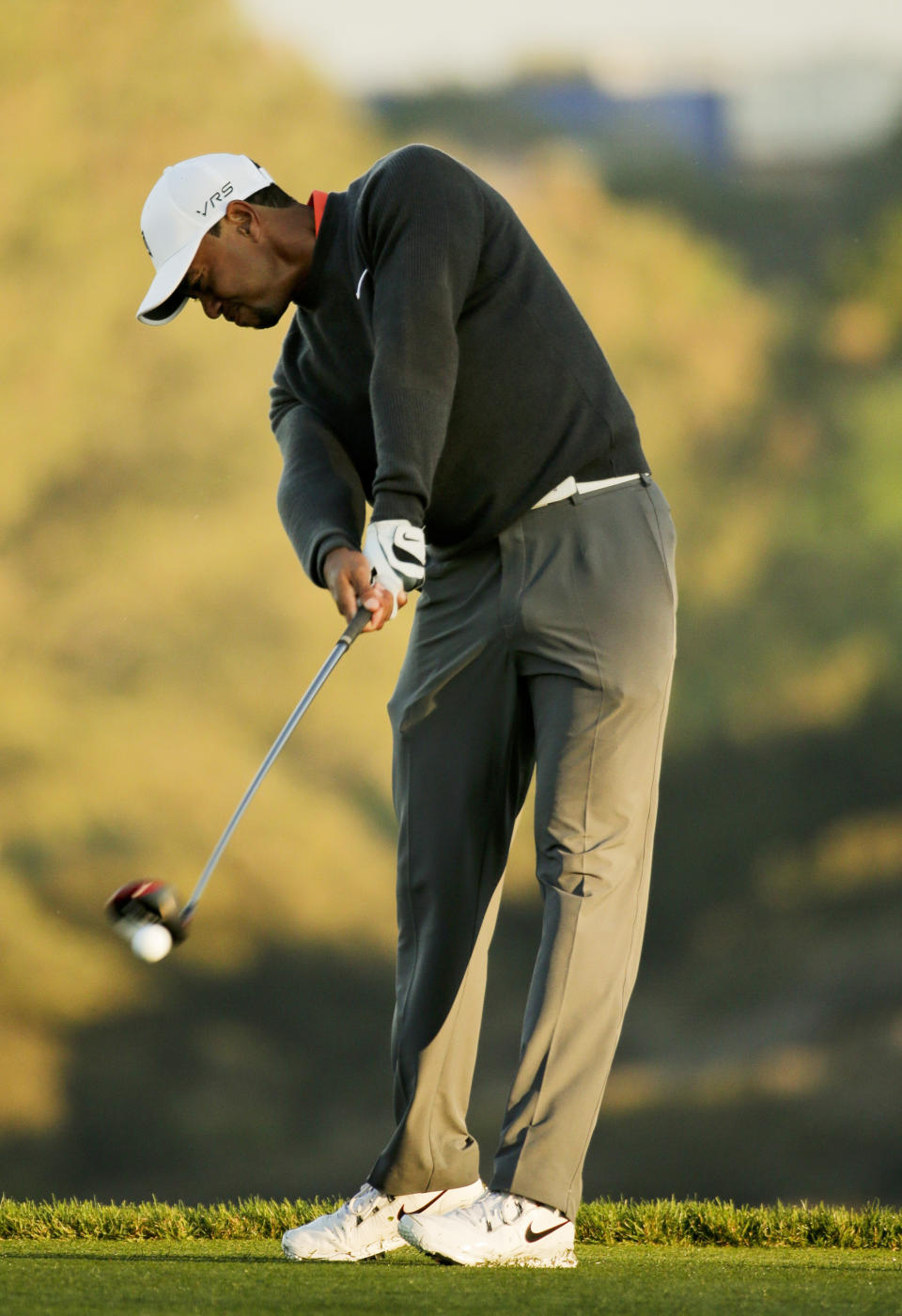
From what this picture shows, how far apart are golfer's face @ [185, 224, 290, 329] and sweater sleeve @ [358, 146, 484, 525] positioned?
0.17 meters

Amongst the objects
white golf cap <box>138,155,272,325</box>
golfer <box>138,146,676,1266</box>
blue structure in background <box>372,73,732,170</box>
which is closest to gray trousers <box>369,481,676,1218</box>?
golfer <box>138,146,676,1266</box>

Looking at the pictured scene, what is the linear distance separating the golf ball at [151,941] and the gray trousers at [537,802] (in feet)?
1.32

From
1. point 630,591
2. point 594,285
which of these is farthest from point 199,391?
point 630,591

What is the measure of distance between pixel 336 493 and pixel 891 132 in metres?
2.39

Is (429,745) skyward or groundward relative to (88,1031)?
skyward

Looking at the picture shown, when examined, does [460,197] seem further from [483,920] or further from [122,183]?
[122,183]

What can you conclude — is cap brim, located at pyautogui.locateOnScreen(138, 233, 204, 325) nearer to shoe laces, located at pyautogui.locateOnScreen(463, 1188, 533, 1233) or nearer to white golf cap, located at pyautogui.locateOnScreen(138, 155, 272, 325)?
white golf cap, located at pyautogui.locateOnScreen(138, 155, 272, 325)

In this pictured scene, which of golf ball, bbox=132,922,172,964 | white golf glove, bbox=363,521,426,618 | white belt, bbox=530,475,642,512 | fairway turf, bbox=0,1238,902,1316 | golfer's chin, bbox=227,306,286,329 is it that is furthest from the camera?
golfer's chin, bbox=227,306,286,329

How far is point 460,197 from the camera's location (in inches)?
76.3

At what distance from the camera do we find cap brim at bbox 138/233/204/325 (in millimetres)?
2012

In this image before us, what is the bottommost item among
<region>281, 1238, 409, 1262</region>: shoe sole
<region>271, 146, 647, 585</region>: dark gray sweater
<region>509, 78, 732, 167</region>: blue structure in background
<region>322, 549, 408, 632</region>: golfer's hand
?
<region>281, 1238, 409, 1262</region>: shoe sole

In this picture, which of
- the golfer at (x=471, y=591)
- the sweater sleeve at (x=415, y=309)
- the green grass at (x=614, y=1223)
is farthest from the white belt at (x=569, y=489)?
the green grass at (x=614, y=1223)

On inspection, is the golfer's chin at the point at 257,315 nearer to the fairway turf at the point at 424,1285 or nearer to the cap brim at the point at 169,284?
the cap brim at the point at 169,284

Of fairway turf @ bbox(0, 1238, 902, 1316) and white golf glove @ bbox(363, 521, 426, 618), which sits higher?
white golf glove @ bbox(363, 521, 426, 618)
